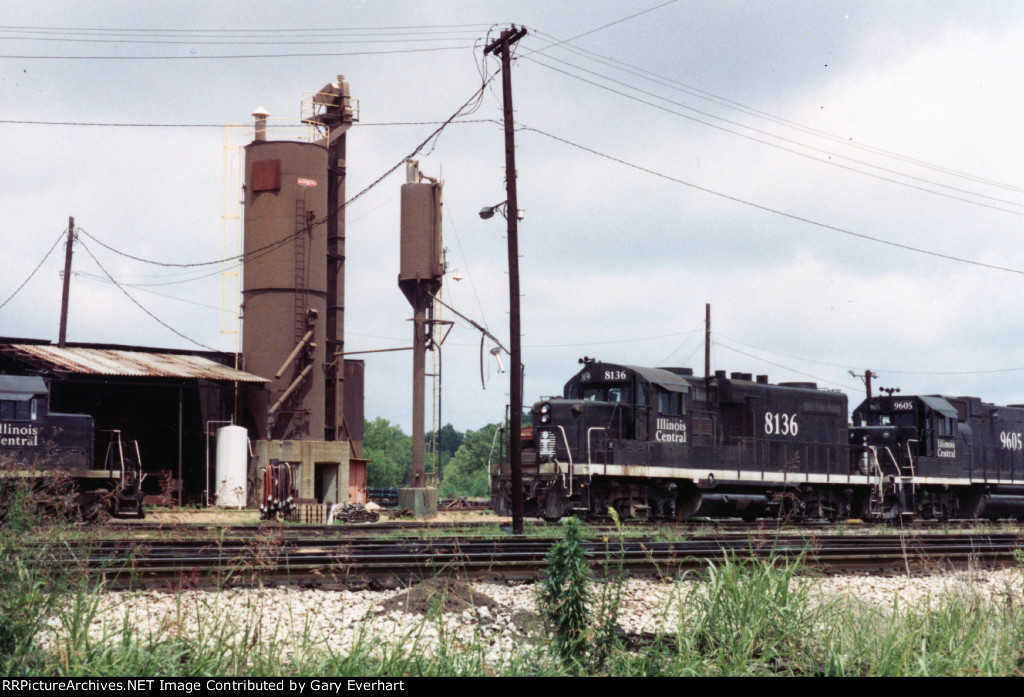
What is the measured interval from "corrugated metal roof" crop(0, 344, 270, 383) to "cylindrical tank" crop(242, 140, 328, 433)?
1533 millimetres

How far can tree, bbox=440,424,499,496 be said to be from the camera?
368 ft

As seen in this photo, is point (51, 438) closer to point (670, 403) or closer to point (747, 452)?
point (670, 403)

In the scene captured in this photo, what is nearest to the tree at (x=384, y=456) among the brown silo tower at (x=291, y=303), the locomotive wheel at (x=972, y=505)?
the brown silo tower at (x=291, y=303)

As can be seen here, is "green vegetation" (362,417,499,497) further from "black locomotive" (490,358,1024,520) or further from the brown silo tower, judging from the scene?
"black locomotive" (490,358,1024,520)

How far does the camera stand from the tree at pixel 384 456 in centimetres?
11244

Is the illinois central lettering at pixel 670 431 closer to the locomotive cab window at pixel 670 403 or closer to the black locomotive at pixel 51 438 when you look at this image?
the locomotive cab window at pixel 670 403

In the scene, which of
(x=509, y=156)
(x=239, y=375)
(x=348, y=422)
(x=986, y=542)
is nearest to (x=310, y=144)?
(x=239, y=375)

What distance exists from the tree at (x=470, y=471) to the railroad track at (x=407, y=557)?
295ft

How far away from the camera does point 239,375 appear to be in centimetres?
3506

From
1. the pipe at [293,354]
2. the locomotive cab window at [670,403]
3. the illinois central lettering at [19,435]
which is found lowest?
the illinois central lettering at [19,435]

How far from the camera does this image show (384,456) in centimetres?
11775

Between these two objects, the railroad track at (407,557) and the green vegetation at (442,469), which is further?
the green vegetation at (442,469)

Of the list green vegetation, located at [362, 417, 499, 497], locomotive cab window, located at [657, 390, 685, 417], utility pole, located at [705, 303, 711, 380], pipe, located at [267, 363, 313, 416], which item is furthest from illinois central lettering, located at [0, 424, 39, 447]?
green vegetation, located at [362, 417, 499, 497]

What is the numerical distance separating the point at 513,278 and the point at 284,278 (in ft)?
63.4
